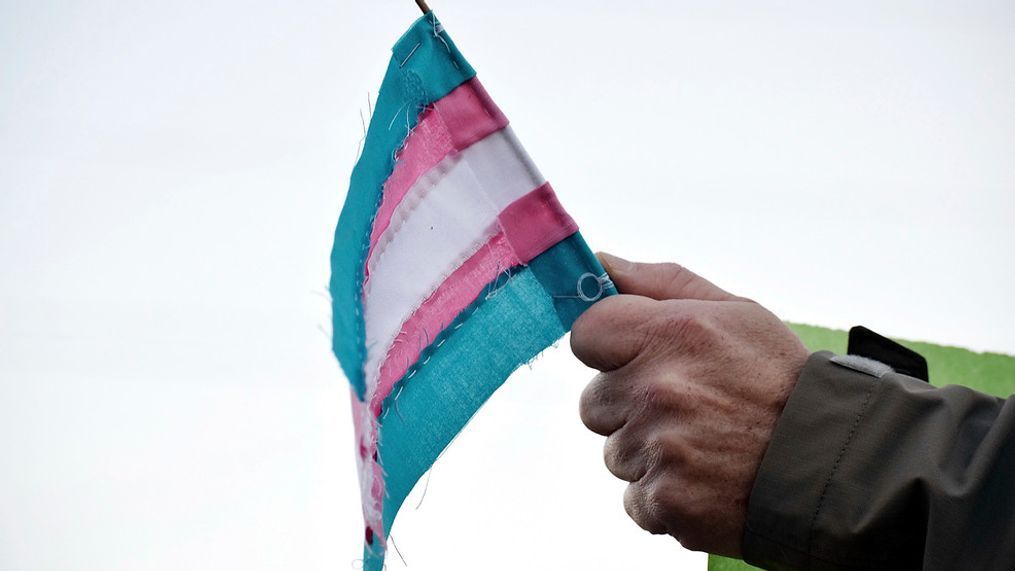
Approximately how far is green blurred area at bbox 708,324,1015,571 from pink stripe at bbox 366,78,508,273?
144 cm

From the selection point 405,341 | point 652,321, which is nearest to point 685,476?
point 652,321

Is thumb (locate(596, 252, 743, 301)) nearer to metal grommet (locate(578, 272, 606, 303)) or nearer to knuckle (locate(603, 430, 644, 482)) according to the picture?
metal grommet (locate(578, 272, 606, 303))

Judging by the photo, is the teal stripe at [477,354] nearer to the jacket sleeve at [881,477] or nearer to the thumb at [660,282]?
the thumb at [660,282]

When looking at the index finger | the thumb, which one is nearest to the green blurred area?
the thumb

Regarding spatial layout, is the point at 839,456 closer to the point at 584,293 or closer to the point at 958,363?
the point at 584,293

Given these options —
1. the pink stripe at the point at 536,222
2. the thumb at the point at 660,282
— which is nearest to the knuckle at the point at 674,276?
the thumb at the point at 660,282

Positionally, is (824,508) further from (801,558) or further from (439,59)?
(439,59)

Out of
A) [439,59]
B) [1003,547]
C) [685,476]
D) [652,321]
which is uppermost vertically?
[439,59]

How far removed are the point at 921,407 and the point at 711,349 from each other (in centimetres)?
20

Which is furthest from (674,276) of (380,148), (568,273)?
(380,148)

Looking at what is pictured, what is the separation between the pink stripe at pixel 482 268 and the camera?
3.19 ft

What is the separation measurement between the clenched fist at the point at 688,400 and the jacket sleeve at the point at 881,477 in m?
0.03

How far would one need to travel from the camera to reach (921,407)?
741 mm

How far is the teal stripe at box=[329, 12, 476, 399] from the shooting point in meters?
1.01
